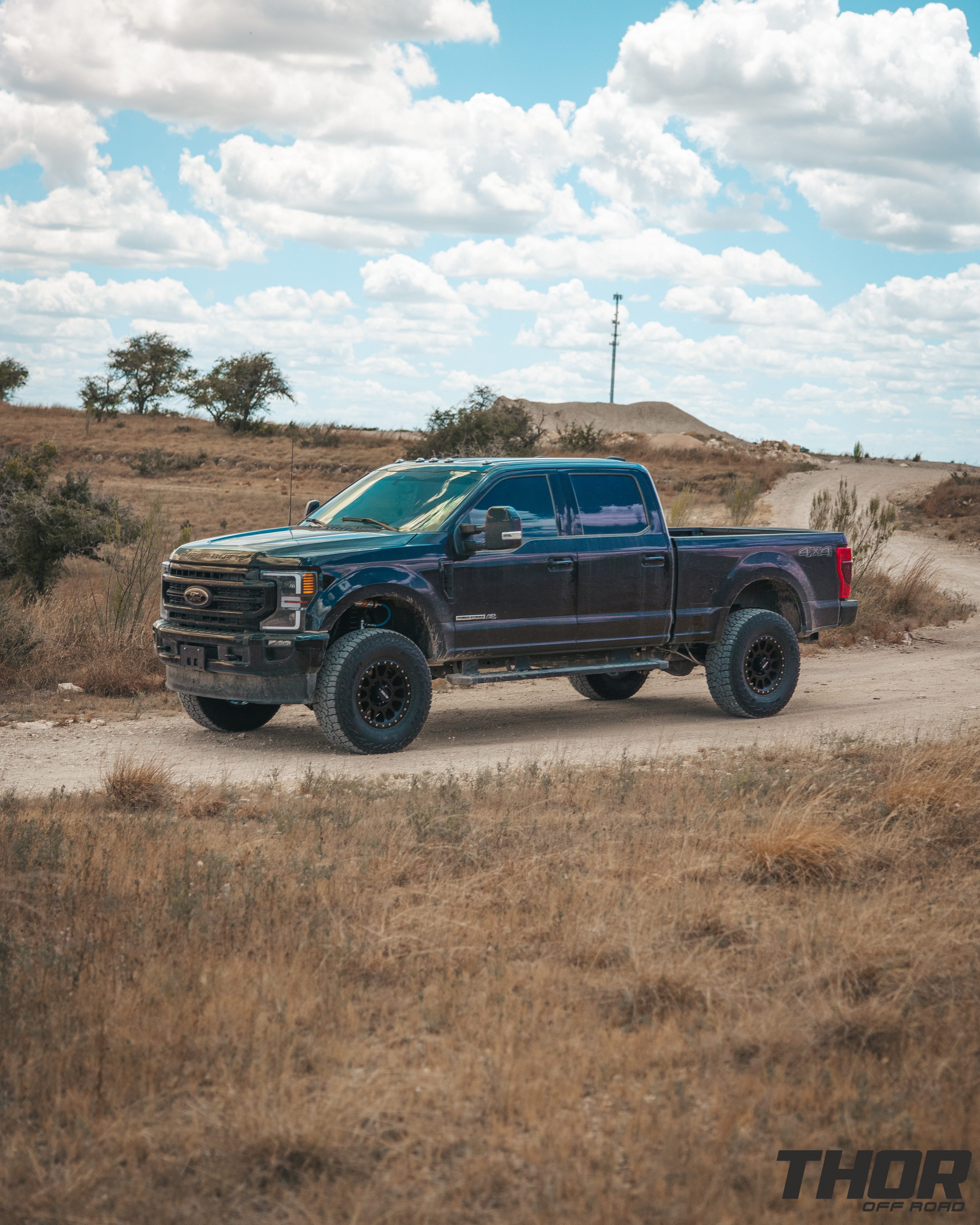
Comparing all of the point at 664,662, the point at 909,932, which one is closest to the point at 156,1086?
the point at 909,932

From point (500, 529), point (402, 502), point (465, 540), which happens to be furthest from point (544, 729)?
point (402, 502)

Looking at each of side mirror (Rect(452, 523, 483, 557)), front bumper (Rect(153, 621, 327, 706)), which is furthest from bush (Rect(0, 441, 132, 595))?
side mirror (Rect(452, 523, 483, 557))

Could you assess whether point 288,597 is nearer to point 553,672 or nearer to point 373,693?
point 373,693

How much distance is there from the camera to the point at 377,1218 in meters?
3.11

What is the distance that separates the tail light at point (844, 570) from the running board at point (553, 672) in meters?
1.92

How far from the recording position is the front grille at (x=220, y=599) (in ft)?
29.0

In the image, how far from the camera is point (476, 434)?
3722 centimetres

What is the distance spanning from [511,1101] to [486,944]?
1.28 meters

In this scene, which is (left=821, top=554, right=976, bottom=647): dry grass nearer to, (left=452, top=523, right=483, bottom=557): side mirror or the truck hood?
(left=452, top=523, right=483, bottom=557): side mirror

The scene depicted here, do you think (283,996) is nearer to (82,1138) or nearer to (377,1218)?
(82,1138)

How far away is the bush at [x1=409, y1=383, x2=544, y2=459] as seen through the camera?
3669cm

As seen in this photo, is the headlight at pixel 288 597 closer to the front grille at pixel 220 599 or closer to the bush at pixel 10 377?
the front grille at pixel 220 599

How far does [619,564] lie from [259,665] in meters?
3.16

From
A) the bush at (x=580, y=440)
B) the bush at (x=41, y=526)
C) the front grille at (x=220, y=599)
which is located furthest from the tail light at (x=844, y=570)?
the bush at (x=580, y=440)
